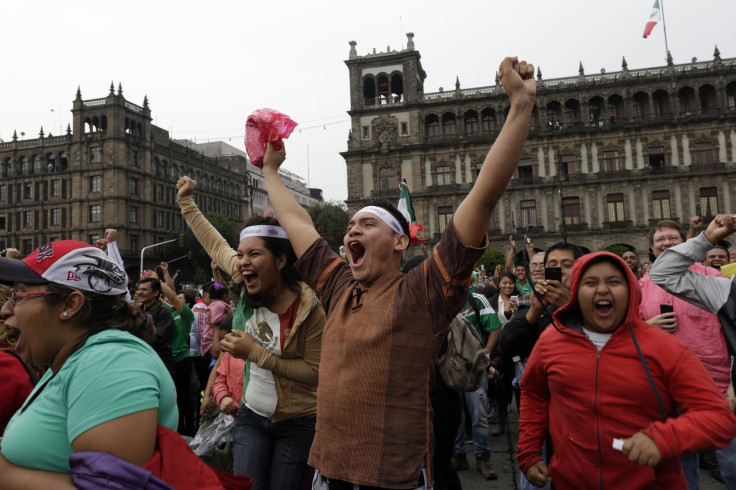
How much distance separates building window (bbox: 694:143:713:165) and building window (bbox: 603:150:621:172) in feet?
17.8

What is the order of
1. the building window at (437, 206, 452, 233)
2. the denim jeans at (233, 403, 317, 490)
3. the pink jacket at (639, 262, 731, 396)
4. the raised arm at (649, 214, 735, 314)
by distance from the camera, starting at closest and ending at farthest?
the denim jeans at (233, 403, 317, 490) < the raised arm at (649, 214, 735, 314) < the pink jacket at (639, 262, 731, 396) < the building window at (437, 206, 452, 233)

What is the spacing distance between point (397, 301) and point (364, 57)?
138ft

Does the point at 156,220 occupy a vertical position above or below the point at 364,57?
below

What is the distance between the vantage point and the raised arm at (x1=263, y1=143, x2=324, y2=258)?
2354 mm

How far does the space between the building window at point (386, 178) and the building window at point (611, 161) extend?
16.2 m

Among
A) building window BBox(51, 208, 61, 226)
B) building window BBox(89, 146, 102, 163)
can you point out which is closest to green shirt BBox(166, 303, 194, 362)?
building window BBox(89, 146, 102, 163)

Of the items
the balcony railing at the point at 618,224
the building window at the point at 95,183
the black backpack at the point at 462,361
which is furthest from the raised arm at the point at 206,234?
the building window at the point at 95,183

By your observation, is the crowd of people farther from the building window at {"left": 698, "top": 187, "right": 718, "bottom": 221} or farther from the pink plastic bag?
the building window at {"left": 698, "top": 187, "right": 718, "bottom": 221}

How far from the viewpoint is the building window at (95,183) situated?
48188 mm

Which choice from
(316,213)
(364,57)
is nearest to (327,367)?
(364,57)

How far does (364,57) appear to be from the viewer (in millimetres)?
40938

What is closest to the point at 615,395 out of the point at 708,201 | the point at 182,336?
the point at 182,336

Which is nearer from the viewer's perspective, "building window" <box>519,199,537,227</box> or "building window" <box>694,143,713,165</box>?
"building window" <box>694,143,713,165</box>

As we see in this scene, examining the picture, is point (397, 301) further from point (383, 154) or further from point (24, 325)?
point (383, 154)
